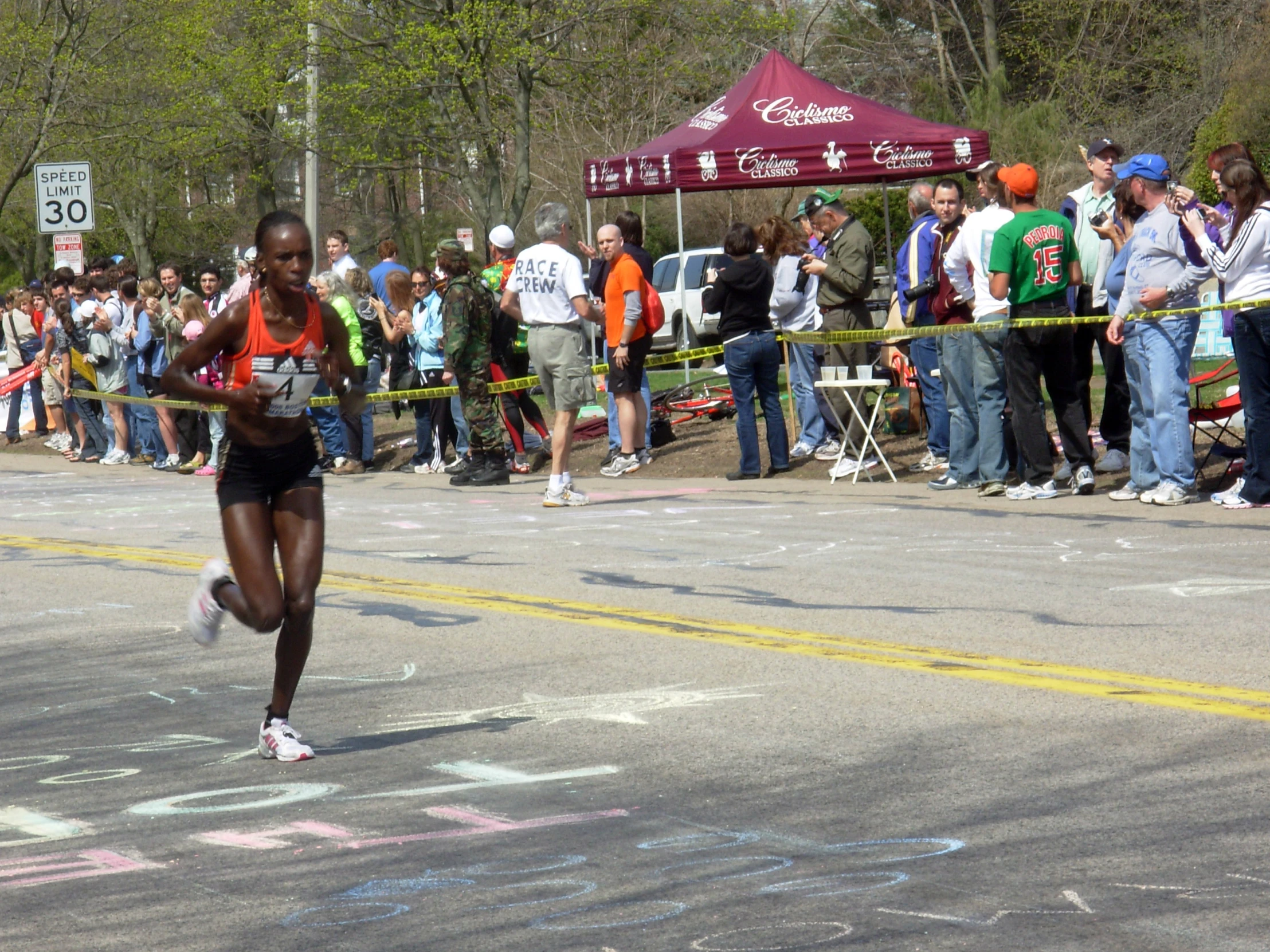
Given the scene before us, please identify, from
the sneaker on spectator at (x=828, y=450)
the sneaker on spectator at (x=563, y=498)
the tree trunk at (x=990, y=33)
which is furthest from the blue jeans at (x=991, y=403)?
the tree trunk at (x=990, y=33)

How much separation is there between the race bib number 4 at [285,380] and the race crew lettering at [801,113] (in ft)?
43.5

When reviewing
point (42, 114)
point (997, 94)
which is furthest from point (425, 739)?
point (997, 94)

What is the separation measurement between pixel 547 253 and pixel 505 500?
2086 mm

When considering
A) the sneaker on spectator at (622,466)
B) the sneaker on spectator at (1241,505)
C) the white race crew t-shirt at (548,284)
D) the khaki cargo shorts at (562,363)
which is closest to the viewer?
the sneaker on spectator at (1241,505)

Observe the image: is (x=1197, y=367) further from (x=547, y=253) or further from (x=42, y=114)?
(x=42, y=114)

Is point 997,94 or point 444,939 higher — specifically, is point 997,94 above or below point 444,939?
above

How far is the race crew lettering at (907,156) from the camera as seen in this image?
18062 mm

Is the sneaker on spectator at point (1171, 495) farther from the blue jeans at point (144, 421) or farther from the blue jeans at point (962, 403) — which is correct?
the blue jeans at point (144, 421)

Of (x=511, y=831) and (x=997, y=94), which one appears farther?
(x=997, y=94)

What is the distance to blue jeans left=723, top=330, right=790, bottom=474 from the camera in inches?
553

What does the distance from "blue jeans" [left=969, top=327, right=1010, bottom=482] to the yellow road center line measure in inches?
178

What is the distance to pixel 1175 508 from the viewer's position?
11008mm

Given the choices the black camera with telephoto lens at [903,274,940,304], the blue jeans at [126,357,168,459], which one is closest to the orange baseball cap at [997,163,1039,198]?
the black camera with telephoto lens at [903,274,940,304]

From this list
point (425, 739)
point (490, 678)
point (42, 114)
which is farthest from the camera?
point (42, 114)
